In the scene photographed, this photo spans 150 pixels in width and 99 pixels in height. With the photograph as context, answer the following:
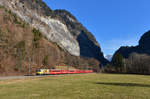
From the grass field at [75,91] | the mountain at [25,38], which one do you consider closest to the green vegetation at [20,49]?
the mountain at [25,38]

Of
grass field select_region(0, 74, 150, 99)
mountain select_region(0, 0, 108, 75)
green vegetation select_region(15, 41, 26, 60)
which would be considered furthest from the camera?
green vegetation select_region(15, 41, 26, 60)

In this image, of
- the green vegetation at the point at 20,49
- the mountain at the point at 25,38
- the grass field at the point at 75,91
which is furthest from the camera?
the green vegetation at the point at 20,49

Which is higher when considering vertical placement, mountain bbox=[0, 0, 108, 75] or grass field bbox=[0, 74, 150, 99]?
mountain bbox=[0, 0, 108, 75]

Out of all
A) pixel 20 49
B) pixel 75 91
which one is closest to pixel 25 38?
pixel 20 49

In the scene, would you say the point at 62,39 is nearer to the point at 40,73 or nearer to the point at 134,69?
the point at 134,69

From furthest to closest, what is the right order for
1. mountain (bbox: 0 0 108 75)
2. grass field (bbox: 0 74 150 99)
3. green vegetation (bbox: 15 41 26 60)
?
green vegetation (bbox: 15 41 26 60), mountain (bbox: 0 0 108 75), grass field (bbox: 0 74 150 99)

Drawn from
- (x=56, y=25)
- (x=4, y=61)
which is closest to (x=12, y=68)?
(x=4, y=61)

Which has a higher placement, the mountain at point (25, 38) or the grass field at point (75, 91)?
the mountain at point (25, 38)

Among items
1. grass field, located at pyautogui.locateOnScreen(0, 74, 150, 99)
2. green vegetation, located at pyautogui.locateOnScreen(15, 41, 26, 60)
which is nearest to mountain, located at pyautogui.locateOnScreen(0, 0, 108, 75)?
green vegetation, located at pyautogui.locateOnScreen(15, 41, 26, 60)

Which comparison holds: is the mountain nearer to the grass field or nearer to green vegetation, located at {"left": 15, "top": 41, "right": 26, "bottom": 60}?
green vegetation, located at {"left": 15, "top": 41, "right": 26, "bottom": 60}

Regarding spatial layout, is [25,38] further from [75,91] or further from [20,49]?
[75,91]

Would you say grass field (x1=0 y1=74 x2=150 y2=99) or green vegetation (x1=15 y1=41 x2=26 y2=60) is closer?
grass field (x1=0 y1=74 x2=150 y2=99)

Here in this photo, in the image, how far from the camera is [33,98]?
42.4ft

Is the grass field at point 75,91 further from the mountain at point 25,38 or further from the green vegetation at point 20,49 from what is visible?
the green vegetation at point 20,49
